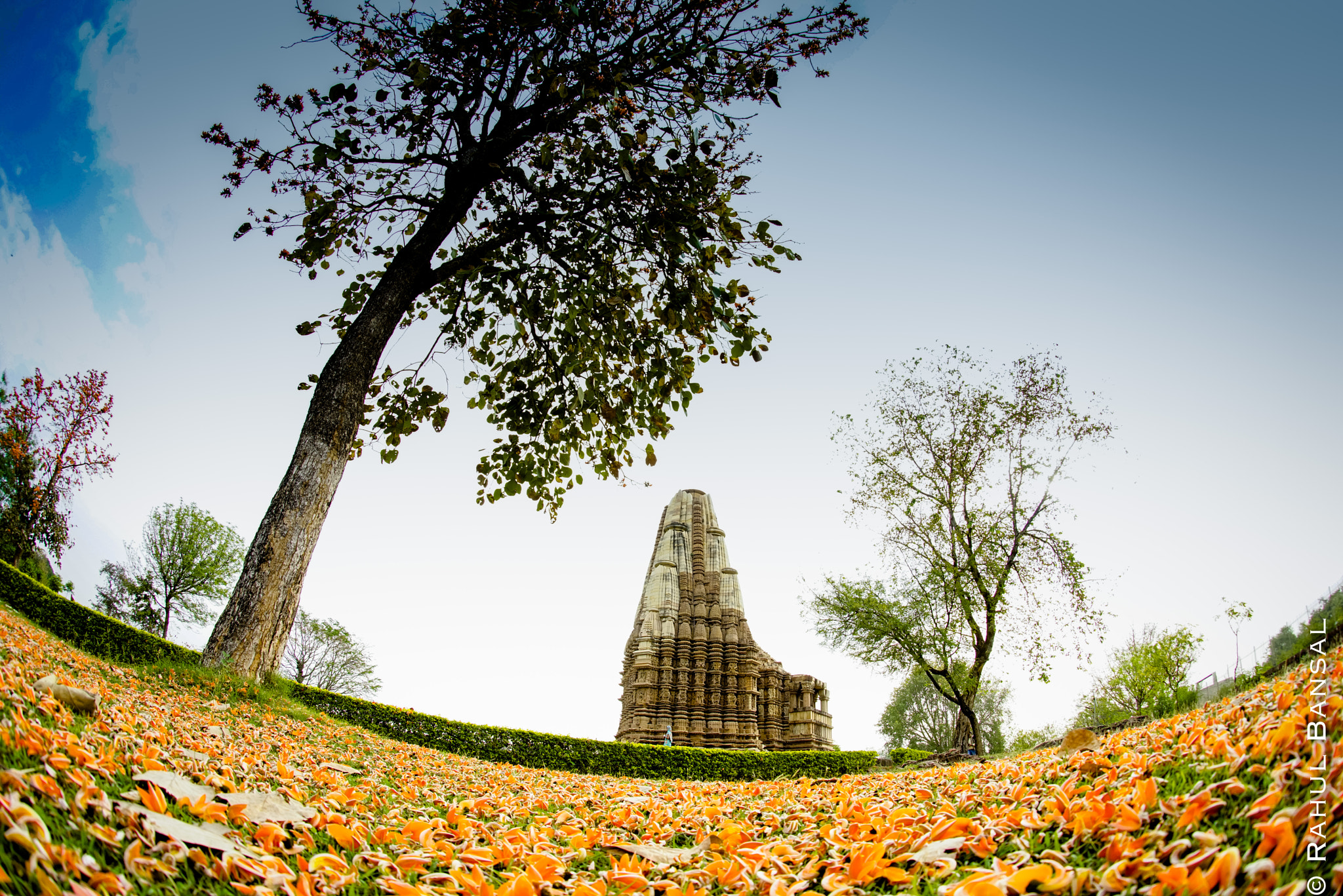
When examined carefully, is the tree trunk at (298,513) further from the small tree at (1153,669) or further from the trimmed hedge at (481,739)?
the small tree at (1153,669)

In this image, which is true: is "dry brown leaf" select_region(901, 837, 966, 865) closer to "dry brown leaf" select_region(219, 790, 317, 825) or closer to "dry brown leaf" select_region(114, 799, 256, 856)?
"dry brown leaf" select_region(114, 799, 256, 856)

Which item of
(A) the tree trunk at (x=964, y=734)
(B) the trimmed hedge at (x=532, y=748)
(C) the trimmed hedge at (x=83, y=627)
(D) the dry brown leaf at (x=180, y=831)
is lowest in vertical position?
(B) the trimmed hedge at (x=532, y=748)

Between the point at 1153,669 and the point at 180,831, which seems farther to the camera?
the point at 1153,669

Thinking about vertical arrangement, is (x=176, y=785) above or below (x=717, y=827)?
above

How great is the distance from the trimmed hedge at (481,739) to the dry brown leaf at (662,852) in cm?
1210

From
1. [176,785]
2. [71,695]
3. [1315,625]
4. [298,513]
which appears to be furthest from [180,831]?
[1315,625]

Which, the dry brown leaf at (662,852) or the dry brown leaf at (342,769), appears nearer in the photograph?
the dry brown leaf at (662,852)

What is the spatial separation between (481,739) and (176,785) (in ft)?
44.2

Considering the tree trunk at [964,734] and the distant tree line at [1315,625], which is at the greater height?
the distant tree line at [1315,625]

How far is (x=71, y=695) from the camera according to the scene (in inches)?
118

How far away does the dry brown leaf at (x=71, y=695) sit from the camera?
2.92 metres

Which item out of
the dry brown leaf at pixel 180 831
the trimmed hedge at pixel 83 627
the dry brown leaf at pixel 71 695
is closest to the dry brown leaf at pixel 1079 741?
the dry brown leaf at pixel 180 831

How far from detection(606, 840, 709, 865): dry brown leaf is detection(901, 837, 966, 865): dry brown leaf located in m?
0.91

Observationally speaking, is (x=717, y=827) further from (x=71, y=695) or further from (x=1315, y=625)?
(x=1315, y=625)
